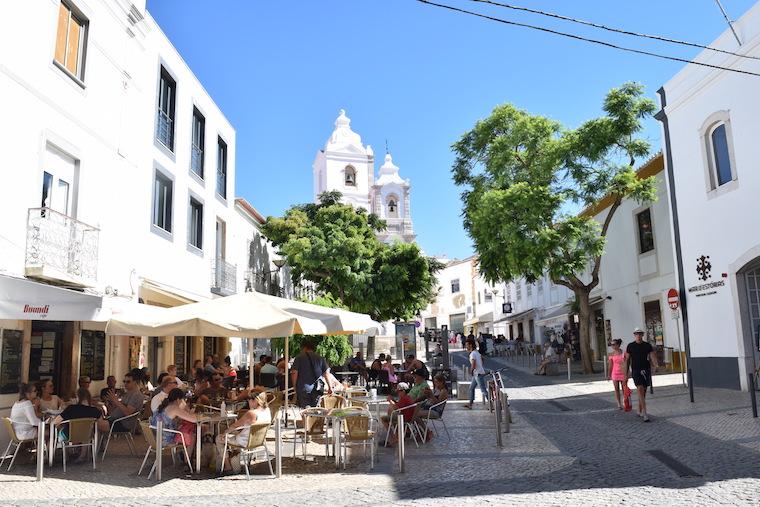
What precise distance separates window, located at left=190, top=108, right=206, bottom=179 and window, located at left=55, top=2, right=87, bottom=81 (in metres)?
6.00

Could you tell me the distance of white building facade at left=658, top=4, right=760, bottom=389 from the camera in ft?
47.6

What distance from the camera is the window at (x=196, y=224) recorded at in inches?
727

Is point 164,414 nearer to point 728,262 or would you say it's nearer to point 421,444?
point 421,444

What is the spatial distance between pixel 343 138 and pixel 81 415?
56513mm

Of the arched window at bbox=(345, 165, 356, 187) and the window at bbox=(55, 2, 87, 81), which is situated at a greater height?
the arched window at bbox=(345, 165, 356, 187)

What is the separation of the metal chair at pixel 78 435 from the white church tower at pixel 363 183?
50.4 m

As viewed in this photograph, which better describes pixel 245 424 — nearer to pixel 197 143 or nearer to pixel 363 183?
pixel 197 143

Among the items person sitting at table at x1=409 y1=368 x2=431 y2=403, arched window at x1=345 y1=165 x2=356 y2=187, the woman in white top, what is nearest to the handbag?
person sitting at table at x1=409 y1=368 x2=431 y2=403

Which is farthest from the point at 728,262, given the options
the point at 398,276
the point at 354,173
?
the point at 354,173

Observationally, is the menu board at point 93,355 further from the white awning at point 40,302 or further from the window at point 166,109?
the window at point 166,109

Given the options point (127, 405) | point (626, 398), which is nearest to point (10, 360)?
point (127, 405)

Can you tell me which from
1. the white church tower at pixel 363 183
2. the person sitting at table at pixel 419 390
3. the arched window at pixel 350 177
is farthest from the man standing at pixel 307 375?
the arched window at pixel 350 177

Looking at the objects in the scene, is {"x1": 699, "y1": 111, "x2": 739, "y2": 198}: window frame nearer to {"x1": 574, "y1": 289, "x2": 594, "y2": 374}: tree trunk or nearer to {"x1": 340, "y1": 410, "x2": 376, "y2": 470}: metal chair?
{"x1": 574, "y1": 289, "x2": 594, "y2": 374}: tree trunk

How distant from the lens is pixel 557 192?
2103 centimetres
